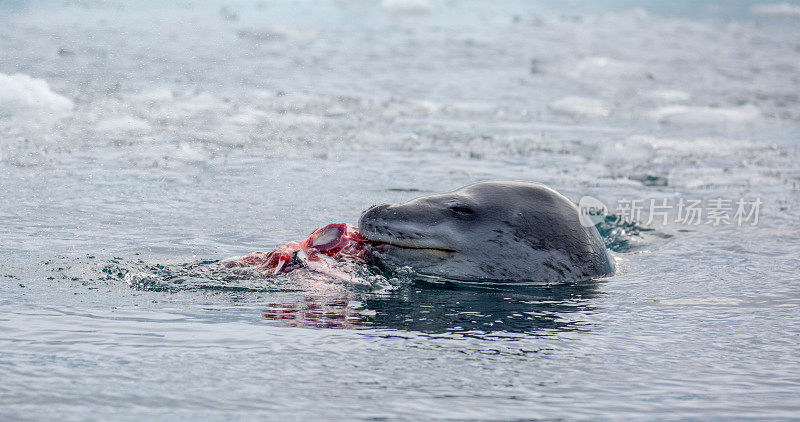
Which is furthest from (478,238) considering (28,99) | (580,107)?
(580,107)

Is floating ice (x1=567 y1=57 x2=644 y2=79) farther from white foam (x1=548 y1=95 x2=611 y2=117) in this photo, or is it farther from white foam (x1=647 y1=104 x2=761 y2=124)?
white foam (x1=647 y1=104 x2=761 y2=124)

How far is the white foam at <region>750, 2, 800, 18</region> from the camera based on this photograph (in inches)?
1506

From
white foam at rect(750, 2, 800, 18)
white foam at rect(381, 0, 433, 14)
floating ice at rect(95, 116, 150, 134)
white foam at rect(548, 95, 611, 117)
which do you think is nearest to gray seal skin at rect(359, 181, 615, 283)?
floating ice at rect(95, 116, 150, 134)

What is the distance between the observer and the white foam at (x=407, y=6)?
33.6 meters

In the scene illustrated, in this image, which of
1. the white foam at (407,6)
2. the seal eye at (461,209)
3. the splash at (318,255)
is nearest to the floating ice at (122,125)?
the splash at (318,255)

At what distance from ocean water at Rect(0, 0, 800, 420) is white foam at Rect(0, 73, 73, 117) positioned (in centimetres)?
4

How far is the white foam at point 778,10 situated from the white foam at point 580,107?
24.1 m

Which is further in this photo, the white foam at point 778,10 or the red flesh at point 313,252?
the white foam at point 778,10

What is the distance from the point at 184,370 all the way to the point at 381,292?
1843mm

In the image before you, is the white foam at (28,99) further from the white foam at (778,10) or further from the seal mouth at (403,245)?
the white foam at (778,10)

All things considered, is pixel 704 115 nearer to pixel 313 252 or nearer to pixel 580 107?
pixel 580 107

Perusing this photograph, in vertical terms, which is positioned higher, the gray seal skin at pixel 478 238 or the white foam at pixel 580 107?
the white foam at pixel 580 107

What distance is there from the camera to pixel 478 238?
6641 millimetres

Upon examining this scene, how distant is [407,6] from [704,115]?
19090 millimetres
